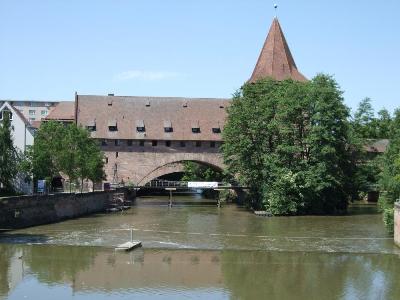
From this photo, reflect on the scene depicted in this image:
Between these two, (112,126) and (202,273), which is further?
(112,126)

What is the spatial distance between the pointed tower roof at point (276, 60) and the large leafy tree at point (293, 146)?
47.8ft

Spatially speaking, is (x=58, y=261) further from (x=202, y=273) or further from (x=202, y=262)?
(x=202, y=273)

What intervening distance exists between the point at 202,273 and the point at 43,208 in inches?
772

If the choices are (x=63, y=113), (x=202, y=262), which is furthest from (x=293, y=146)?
(x=63, y=113)

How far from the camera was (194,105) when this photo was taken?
70.8 m

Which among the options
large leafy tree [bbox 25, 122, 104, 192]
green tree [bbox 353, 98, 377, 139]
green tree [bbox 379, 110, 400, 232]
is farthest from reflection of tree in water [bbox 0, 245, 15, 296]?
green tree [bbox 353, 98, 377, 139]

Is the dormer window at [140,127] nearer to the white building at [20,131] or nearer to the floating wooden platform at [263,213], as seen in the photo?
the white building at [20,131]

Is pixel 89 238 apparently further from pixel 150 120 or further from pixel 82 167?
pixel 150 120

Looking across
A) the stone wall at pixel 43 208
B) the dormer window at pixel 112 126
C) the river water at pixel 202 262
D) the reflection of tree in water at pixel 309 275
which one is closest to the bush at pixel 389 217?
the river water at pixel 202 262

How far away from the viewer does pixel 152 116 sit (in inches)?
2719

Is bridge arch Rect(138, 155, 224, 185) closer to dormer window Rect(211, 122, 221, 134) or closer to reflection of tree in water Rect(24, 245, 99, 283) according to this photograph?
dormer window Rect(211, 122, 221, 134)

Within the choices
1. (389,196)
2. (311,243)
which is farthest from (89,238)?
(389,196)

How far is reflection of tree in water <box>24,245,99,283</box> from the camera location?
23.3 meters

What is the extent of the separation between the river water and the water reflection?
0.12 ft
